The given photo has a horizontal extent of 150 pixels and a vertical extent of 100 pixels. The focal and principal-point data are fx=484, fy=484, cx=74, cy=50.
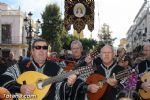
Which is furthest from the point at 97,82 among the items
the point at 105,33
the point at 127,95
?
the point at 105,33

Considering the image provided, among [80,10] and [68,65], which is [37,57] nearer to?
[68,65]

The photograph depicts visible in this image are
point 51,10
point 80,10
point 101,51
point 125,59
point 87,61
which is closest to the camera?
point 101,51

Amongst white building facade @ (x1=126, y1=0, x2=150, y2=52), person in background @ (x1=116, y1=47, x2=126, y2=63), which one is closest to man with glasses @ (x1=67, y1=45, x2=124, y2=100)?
person in background @ (x1=116, y1=47, x2=126, y2=63)

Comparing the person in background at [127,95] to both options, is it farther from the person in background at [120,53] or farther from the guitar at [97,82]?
the person in background at [120,53]

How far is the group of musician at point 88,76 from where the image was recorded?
7367mm

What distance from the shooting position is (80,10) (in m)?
19.9

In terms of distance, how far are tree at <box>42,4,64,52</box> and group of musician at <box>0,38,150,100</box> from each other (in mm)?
62111

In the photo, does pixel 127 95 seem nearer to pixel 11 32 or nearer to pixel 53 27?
pixel 53 27

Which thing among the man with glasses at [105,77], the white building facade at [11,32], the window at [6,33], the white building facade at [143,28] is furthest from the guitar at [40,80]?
the window at [6,33]

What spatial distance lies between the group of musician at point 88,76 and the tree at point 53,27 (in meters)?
62.1

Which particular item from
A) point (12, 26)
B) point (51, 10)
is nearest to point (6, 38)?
point (12, 26)

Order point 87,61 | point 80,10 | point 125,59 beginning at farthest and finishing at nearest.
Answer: point 80,10
point 125,59
point 87,61

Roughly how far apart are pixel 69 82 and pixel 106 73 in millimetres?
2051

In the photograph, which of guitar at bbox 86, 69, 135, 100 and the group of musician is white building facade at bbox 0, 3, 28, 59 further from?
guitar at bbox 86, 69, 135, 100
